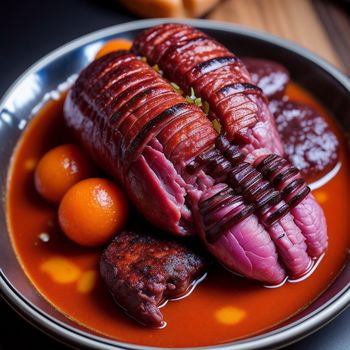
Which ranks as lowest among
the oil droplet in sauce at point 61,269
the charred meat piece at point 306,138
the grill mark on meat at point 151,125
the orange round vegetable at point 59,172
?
the charred meat piece at point 306,138

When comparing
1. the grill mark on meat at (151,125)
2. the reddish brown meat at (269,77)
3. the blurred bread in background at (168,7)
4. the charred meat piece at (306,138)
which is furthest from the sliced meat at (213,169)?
the blurred bread in background at (168,7)

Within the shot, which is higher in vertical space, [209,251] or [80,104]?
[80,104]

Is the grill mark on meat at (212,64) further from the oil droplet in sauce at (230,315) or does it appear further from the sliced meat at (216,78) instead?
the oil droplet in sauce at (230,315)

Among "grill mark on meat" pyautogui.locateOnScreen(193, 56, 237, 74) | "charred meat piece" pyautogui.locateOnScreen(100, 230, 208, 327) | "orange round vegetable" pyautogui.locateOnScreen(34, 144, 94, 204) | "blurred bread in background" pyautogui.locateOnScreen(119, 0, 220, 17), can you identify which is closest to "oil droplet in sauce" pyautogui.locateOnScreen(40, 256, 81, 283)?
"charred meat piece" pyautogui.locateOnScreen(100, 230, 208, 327)

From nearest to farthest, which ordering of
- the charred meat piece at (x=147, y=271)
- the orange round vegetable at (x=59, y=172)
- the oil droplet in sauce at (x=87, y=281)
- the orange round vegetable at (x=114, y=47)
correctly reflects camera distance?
the charred meat piece at (x=147, y=271), the oil droplet in sauce at (x=87, y=281), the orange round vegetable at (x=59, y=172), the orange round vegetable at (x=114, y=47)

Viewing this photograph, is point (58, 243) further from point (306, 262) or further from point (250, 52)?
point (250, 52)

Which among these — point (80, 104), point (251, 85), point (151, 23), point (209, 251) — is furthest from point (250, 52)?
point (209, 251)

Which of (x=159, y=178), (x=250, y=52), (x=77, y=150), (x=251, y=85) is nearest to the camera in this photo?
(x=159, y=178)
